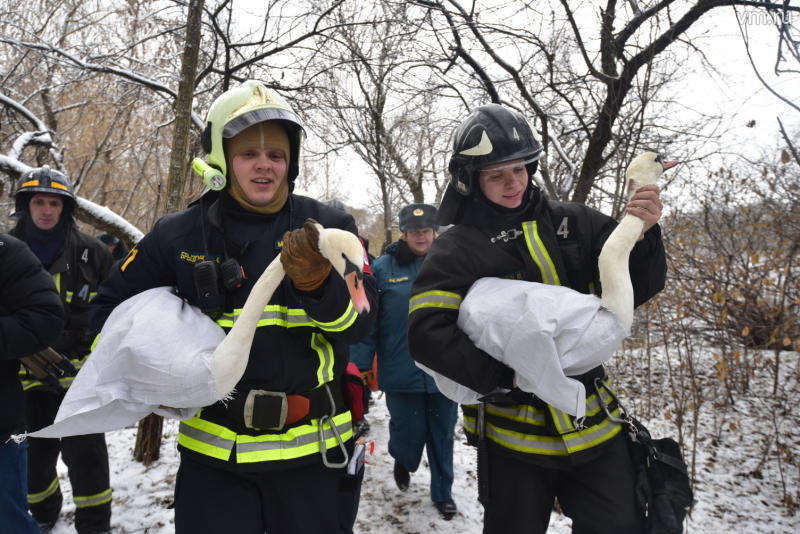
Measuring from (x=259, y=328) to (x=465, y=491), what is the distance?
316 centimetres

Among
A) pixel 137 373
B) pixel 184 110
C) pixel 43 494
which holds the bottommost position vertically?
pixel 43 494

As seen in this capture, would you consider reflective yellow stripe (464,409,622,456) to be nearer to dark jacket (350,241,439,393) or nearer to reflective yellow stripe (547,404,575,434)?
reflective yellow stripe (547,404,575,434)

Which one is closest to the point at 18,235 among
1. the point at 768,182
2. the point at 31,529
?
the point at 31,529

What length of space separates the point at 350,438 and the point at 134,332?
915 millimetres

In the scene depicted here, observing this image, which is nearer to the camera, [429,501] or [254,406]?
[254,406]

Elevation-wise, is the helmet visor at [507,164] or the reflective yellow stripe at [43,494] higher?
the helmet visor at [507,164]

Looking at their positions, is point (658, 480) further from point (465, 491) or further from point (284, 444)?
point (465, 491)

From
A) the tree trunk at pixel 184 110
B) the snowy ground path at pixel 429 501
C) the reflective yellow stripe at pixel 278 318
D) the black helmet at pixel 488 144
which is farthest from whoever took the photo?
the tree trunk at pixel 184 110

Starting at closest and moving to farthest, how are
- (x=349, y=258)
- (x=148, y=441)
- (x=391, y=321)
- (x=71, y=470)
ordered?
(x=349, y=258), (x=71, y=470), (x=391, y=321), (x=148, y=441)

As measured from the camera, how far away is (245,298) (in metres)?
1.87

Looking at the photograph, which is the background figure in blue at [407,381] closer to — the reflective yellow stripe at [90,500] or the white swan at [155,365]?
the reflective yellow stripe at [90,500]

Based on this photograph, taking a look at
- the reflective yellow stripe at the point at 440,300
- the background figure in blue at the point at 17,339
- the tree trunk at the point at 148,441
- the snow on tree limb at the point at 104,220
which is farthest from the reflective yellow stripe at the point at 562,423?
the snow on tree limb at the point at 104,220

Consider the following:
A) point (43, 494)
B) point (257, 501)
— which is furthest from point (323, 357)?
point (43, 494)

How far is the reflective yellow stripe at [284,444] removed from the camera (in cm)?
176
